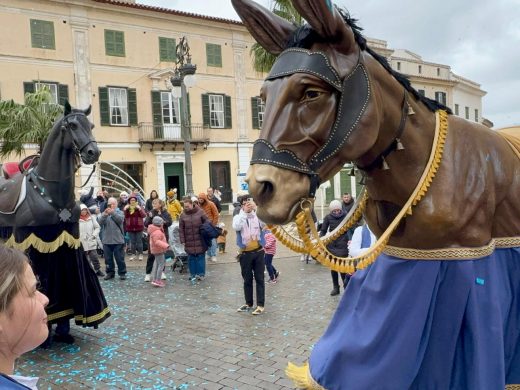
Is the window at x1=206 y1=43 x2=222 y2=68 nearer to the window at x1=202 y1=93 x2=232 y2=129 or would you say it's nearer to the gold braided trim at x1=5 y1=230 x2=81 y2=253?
the window at x1=202 y1=93 x2=232 y2=129

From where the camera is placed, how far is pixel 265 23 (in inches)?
79.0

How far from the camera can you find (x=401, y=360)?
1.92 m

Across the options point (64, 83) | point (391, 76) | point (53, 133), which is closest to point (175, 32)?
point (64, 83)

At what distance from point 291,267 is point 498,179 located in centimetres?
823

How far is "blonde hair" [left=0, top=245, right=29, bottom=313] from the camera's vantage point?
1.48 m

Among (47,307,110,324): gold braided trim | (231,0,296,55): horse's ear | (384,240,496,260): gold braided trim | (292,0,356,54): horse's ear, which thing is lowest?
(47,307,110,324): gold braided trim

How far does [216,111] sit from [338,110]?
77.9 ft

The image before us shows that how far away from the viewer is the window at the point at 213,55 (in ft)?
80.1

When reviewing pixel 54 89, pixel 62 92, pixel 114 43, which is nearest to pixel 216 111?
pixel 114 43

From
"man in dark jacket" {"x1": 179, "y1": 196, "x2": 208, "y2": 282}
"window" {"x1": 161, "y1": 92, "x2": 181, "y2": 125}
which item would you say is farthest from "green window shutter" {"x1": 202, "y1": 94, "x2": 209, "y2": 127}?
"man in dark jacket" {"x1": 179, "y1": 196, "x2": 208, "y2": 282}

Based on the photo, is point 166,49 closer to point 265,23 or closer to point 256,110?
point 256,110

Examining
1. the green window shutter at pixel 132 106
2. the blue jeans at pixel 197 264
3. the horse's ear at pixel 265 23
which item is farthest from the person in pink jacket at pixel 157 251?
the green window shutter at pixel 132 106

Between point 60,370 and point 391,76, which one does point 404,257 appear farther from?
point 60,370

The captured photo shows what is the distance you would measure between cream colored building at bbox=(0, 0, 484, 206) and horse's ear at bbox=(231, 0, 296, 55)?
54.4 ft
